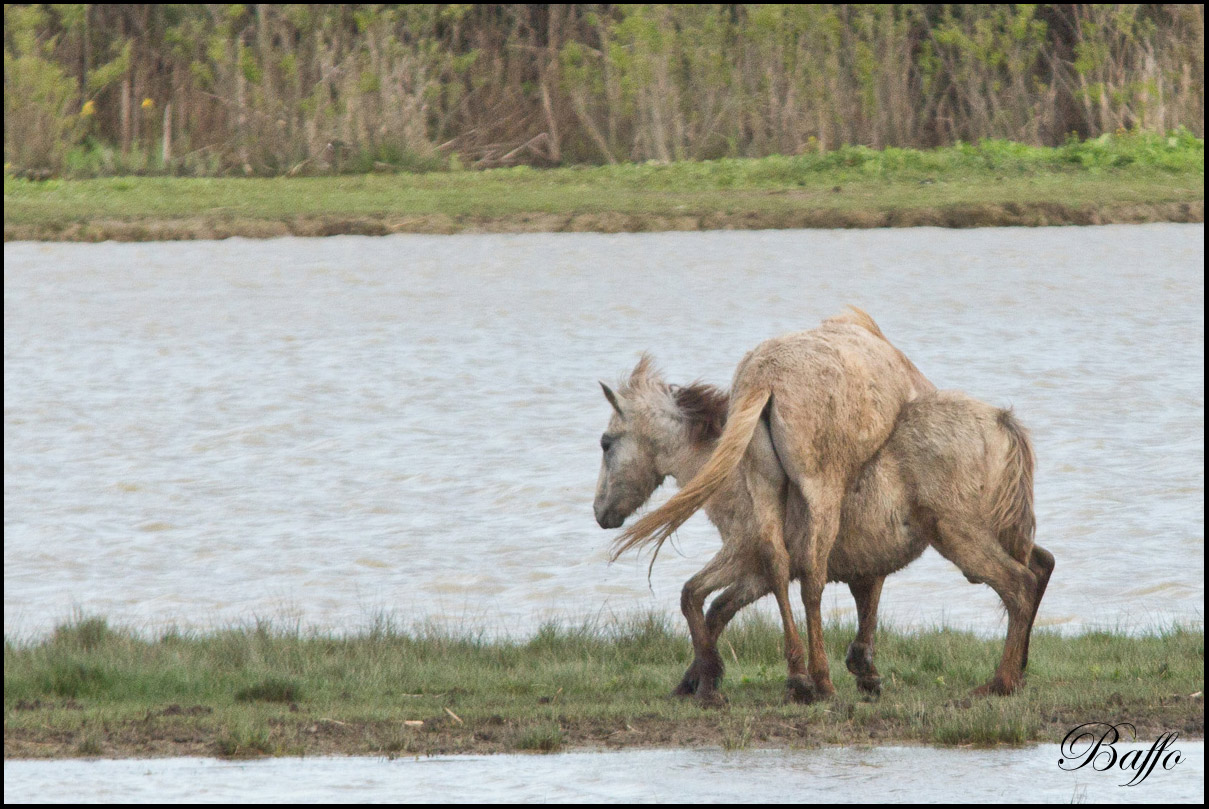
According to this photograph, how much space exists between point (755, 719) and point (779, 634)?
1772 mm

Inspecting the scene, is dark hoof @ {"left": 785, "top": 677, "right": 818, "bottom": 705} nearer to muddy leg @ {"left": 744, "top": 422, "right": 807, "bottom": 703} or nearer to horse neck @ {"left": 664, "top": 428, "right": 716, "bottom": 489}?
muddy leg @ {"left": 744, "top": 422, "right": 807, "bottom": 703}

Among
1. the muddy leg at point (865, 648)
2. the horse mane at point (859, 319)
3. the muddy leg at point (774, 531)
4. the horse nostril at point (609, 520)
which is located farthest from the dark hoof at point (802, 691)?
the horse mane at point (859, 319)

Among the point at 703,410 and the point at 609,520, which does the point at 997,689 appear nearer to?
the point at 703,410

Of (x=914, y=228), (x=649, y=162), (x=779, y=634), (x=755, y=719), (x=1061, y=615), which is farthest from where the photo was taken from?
(x=649, y=162)

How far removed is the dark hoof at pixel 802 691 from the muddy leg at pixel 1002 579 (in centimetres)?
60

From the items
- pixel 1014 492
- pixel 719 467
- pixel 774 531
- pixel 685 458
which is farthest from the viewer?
pixel 685 458

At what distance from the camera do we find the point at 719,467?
662cm

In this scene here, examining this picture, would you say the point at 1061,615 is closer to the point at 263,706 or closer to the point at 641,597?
the point at 641,597

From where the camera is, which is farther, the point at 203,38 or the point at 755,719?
the point at 203,38

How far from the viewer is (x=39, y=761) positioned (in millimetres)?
5906

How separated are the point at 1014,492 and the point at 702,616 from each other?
119cm

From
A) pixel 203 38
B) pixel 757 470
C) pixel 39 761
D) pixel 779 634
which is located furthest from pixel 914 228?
pixel 39 761

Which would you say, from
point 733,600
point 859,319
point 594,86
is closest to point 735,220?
point 594,86

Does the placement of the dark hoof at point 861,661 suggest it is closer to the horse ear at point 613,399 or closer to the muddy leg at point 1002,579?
the muddy leg at point 1002,579
